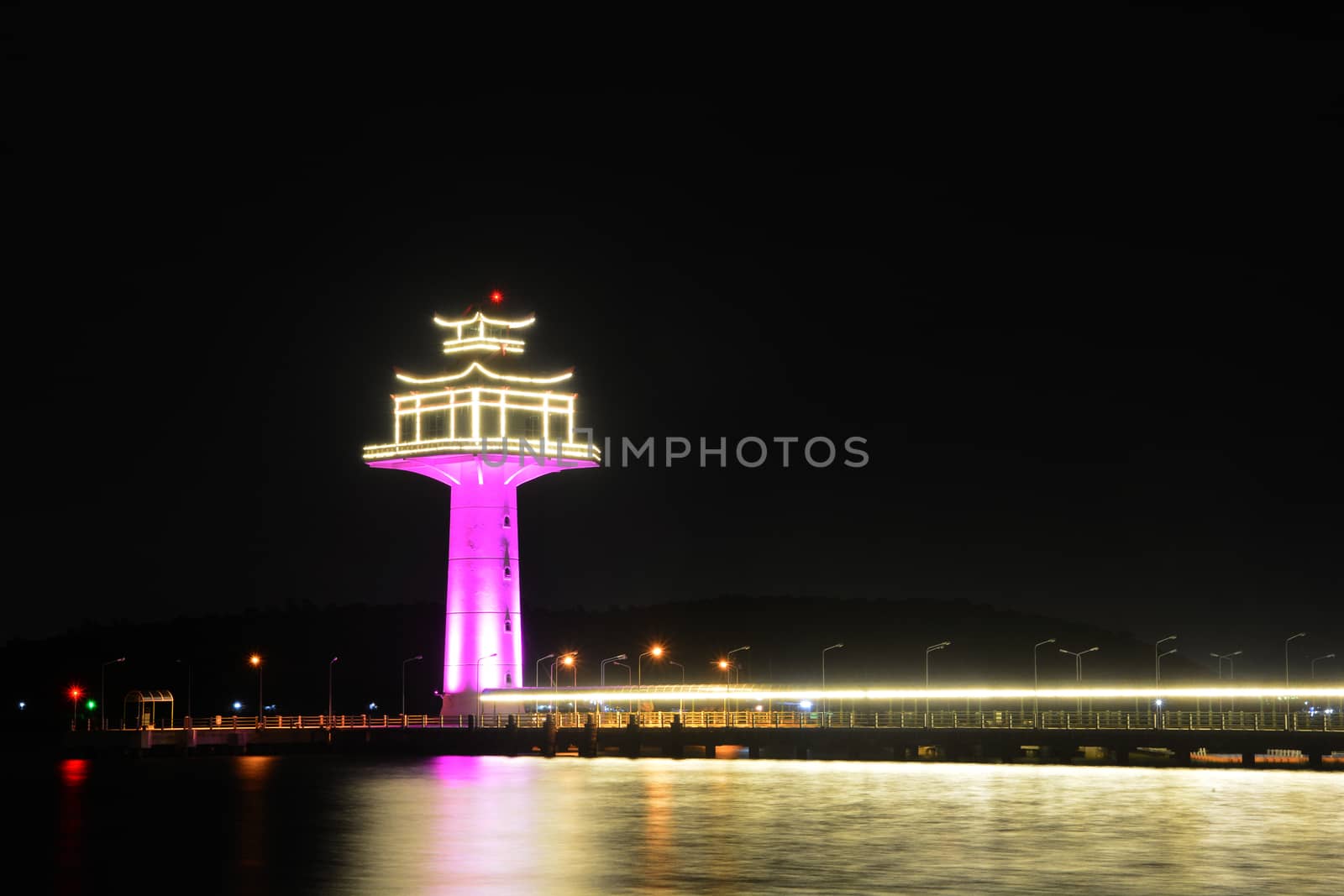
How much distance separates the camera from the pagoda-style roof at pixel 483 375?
99.4 meters

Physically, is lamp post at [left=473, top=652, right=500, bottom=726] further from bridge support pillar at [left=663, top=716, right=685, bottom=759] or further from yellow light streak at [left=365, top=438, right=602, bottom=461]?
yellow light streak at [left=365, top=438, right=602, bottom=461]

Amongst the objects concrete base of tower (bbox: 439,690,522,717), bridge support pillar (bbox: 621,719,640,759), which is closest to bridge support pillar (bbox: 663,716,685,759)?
bridge support pillar (bbox: 621,719,640,759)

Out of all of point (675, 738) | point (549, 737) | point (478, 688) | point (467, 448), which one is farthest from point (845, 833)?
point (478, 688)

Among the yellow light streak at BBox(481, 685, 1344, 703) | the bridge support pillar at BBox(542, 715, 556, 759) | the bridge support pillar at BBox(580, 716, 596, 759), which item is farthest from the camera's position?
the bridge support pillar at BBox(580, 716, 596, 759)

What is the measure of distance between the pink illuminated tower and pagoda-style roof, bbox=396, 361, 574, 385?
63 millimetres

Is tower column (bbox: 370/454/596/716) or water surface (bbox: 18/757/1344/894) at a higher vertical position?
tower column (bbox: 370/454/596/716)

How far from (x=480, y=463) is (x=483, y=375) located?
4.99 m

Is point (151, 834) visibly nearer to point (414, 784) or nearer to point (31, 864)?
point (31, 864)

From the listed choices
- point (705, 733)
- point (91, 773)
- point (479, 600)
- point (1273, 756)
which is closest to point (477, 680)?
point (479, 600)

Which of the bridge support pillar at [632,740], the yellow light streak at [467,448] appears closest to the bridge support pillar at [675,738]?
the bridge support pillar at [632,740]

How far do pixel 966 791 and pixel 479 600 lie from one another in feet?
126

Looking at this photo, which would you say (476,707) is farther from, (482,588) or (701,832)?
(701,832)

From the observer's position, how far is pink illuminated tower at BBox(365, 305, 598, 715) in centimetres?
9762

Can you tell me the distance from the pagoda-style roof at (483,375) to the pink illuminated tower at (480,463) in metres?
0.06
